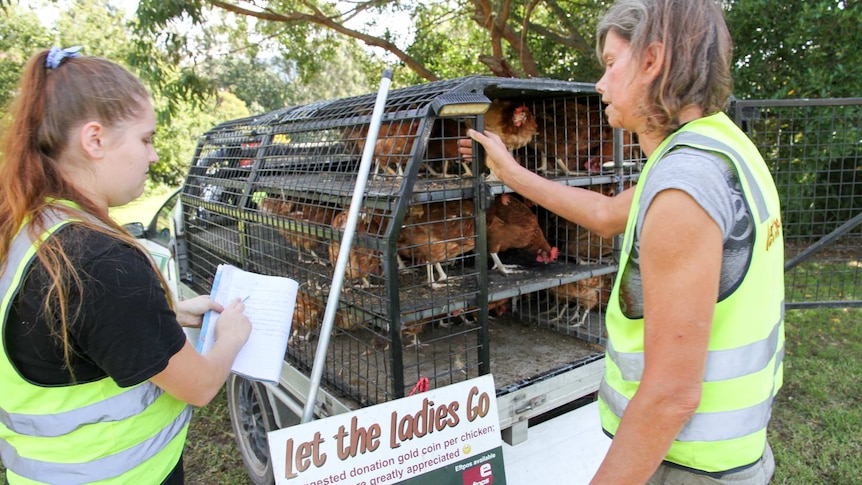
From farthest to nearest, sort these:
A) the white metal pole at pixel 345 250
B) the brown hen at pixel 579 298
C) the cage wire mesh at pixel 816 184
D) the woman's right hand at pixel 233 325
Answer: the cage wire mesh at pixel 816 184 < the brown hen at pixel 579 298 < the white metal pole at pixel 345 250 < the woman's right hand at pixel 233 325

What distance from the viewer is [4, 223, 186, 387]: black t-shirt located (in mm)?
1273

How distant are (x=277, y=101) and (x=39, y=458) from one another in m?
43.4

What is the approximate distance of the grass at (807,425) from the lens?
3.51 meters

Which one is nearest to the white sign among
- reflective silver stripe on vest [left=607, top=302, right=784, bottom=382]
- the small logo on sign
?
the small logo on sign

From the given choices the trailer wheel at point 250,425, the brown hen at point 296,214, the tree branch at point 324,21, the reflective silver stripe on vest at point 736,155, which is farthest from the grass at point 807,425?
the tree branch at point 324,21

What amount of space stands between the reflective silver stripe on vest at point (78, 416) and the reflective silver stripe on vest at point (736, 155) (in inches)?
59.2

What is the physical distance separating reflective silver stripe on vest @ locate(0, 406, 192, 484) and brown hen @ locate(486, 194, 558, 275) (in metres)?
2.33

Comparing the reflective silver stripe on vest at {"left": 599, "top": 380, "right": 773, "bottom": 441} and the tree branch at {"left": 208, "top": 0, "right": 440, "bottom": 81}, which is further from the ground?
the tree branch at {"left": 208, "top": 0, "right": 440, "bottom": 81}

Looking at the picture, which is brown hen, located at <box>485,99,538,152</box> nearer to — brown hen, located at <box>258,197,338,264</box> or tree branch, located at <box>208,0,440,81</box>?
brown hen, located at <box>258,197,338,264</box>

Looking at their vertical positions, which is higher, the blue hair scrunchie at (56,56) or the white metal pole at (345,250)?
the blue hair scrunchie at (56,56)

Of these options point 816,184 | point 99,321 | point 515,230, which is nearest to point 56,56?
point 99,321

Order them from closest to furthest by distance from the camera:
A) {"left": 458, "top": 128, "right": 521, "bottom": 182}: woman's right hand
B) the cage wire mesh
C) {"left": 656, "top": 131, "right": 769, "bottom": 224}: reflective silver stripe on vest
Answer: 1. {"left": 656, "top": 131, "right": 769, "bottom": 224}: reflective silver stripe on vest
2. {"left": 458, "top": 128, "right": 521, "bottom": 182}: woman's right hand
3. the cage wire mesh

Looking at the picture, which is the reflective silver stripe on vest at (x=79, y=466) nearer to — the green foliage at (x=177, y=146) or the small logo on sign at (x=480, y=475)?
the small logo on sign at (x=480, y=475)

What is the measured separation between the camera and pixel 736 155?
3.89 feet
